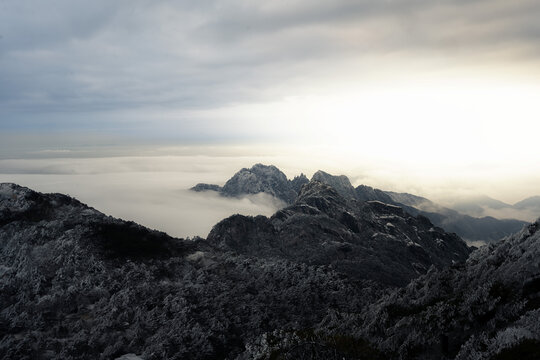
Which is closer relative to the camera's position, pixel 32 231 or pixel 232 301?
pixel 232 301

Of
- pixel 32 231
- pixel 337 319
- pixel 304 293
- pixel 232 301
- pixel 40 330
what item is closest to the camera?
pixel 337 319

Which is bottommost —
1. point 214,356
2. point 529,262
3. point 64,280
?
point 214,356

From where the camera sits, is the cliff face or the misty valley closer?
the misty valley

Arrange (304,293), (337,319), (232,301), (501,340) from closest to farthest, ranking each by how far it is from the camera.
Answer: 1. (501,340)
2. (337,319)
3. (232,301)
4. (304,293)

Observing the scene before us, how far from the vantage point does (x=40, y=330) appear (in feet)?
340

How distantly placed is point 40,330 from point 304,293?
255 feet

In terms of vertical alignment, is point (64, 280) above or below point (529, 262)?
below

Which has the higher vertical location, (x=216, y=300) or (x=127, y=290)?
(x=127, y=290)

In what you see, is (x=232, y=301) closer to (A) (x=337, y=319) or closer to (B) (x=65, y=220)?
(A) (x=337, y=319)

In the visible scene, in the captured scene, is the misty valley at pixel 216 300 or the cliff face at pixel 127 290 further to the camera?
the cliff face at pixel 127 290

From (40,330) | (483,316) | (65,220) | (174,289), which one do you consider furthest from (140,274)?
(483,316)

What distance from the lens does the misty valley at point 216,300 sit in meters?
53.8

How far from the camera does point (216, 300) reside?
392 feet

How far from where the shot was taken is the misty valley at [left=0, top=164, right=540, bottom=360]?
176ft
